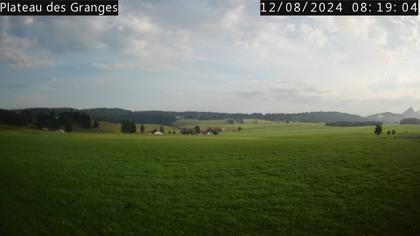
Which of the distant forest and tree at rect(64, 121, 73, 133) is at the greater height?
the distant forest

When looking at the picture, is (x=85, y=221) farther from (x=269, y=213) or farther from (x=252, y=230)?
(x=269, y=213)

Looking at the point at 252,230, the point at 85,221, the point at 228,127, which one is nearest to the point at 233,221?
the point at 252,230

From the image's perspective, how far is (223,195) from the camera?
2089 centimetres

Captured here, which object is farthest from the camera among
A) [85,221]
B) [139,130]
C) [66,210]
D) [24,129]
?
[139,130]

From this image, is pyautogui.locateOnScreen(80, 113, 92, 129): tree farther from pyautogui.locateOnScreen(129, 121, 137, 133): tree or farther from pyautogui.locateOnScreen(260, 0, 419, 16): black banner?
pyautogui.locateOnScreen(260, 0, 419, 16): black banner

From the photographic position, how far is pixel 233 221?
666 inches

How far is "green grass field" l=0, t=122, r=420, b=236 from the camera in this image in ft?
53.0

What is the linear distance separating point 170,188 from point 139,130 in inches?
3198

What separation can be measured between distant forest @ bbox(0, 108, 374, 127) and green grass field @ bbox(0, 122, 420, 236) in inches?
2086

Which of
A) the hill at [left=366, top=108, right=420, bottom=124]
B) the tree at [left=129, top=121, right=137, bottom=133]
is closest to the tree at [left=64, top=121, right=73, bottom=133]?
the tree at [left=129, top=121, right=137, bottom=133]

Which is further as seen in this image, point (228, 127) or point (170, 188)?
point (228, 127)

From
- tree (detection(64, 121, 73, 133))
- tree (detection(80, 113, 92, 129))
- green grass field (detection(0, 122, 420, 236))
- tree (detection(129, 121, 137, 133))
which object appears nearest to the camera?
green grass field (detection(0, 122, 420, 236))

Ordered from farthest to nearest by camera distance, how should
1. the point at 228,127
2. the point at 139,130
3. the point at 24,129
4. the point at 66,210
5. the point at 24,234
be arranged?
the point at 228,127, the point at 139,130, the point at 24,129, the point at 66,210, the point at 24,234

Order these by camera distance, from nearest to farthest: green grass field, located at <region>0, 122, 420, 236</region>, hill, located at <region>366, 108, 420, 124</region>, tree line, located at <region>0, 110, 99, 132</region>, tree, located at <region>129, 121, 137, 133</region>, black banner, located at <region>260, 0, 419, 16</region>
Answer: green grass field, located at <region>0, 122, 420, 236</region> < black banner, located at <region>260, 0, 419, 16</region> < hill, located at <region>366, 108, 420, 124</region> < tree line, located at <region>0, 110, 99, 132</region> < tree, located at <region>129, 121, 137, 133</region>
